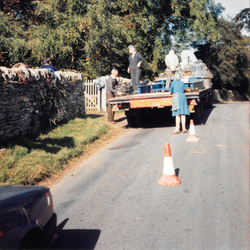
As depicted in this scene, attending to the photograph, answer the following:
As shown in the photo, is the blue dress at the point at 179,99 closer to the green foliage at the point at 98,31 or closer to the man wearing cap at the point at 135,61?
the man wearing cap at the point at 135,61

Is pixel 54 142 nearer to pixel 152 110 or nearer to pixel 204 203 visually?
pixel 152 110

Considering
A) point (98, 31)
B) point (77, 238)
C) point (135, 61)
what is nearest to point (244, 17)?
point (98, 31)

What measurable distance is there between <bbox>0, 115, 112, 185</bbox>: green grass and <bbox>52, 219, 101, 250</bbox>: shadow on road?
2122mm

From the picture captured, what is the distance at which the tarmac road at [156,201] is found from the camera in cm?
344

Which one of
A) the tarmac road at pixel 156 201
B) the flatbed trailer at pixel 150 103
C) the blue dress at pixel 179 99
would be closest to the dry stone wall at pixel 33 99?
the flatbed trailer at pixel 150 103

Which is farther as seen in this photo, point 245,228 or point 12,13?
point 12,13

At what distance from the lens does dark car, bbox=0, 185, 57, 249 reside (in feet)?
7.27

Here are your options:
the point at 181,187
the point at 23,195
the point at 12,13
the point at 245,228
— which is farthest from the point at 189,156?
the point at 12,13

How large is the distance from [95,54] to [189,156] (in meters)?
12.4

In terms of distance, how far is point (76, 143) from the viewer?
323 inches

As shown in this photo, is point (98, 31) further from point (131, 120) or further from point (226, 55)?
point (226, 55)

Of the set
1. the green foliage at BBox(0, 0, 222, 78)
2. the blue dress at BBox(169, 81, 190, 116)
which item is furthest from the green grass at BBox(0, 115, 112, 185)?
the green foliage at BBox(0, 0, 222, 78)

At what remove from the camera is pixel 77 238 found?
356 centimetres

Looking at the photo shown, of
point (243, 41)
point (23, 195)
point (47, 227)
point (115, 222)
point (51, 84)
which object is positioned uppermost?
point (243, 41)
